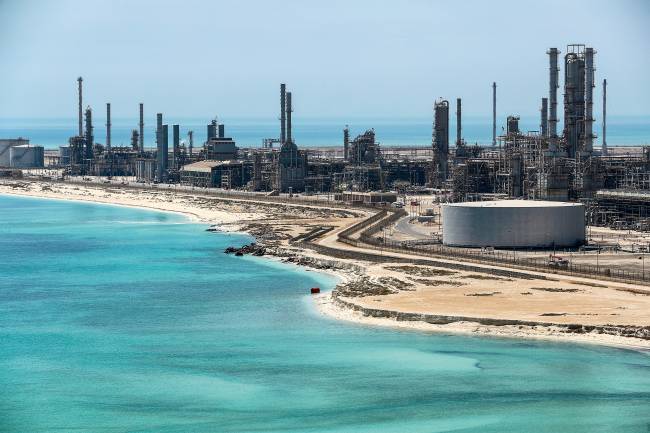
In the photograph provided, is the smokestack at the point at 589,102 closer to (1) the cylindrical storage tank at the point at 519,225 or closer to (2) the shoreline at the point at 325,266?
(1) the cylindrical storage tank at the point at 519,225

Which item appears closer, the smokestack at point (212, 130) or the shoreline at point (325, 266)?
the shoreline at point (325, 266)

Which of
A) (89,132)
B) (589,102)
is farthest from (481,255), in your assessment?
(89,132)

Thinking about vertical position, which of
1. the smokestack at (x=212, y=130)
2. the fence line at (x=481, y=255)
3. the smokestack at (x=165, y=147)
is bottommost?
the fence line at (x=481, y=255)

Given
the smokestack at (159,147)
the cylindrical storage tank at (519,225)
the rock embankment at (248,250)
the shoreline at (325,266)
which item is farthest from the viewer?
the smokestack at (159,147)

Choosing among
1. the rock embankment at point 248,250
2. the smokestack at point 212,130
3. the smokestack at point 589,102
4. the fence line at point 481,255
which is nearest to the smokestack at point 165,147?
the smokestack at point 212,130

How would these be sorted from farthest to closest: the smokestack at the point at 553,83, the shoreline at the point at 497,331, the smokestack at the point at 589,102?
the smokestack at the point at 553,83, the smokestack at the point at 589,102, the shoreline at the point at 497,331

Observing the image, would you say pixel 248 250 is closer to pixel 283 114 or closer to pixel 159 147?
pixel 283 114

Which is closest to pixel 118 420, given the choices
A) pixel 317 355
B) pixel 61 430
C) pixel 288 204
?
pixel 61 430
